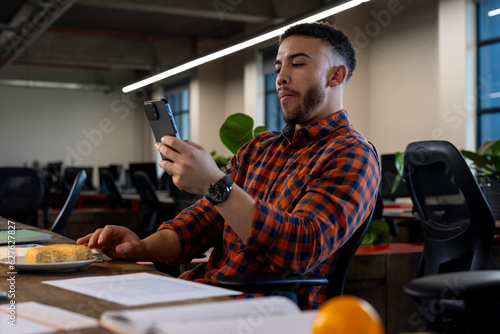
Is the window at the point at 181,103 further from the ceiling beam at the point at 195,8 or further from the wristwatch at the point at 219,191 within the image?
the wristwatch at the point at 219,191

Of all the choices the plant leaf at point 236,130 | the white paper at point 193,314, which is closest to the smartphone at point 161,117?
the white paper at point 193,314

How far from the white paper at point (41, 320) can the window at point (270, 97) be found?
1000 centimetres

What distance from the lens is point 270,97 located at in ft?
36.1

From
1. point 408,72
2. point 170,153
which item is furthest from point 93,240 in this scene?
point 408,72

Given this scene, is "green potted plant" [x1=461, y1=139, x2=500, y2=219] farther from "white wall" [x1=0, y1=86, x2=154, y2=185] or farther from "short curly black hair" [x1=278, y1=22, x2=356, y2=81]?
"white wall" [x1=0, y1=86, x2=154, y2=185]

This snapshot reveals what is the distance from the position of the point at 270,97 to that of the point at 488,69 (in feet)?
15.2

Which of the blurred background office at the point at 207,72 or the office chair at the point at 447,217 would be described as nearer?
the office chair at the point at 447,217

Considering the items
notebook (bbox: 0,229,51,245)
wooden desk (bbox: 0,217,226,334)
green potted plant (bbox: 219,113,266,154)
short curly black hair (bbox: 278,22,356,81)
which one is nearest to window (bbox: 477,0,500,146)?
green potted plant (bbox: 219,113,266,154)

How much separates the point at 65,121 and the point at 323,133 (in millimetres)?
15013

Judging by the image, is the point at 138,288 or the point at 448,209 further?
the point at 448,209

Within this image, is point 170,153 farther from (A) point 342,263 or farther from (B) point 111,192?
(B) point 111,192

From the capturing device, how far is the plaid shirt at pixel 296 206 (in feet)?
4.62

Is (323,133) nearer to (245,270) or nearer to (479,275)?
(245,270)

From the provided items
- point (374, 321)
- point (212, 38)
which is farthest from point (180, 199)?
point (212, 38)
